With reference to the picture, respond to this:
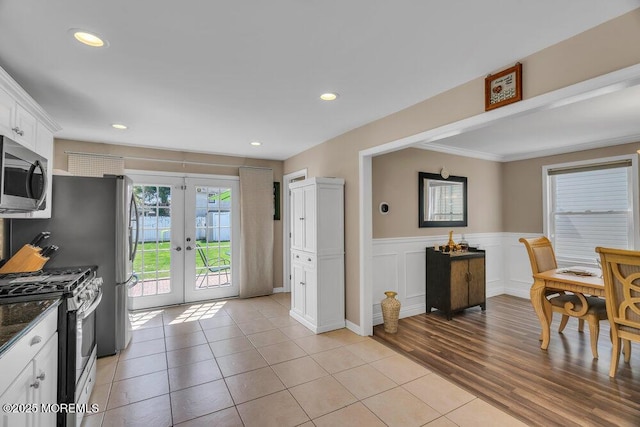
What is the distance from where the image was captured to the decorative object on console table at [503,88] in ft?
6.54

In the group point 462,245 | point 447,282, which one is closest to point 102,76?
point 447,282

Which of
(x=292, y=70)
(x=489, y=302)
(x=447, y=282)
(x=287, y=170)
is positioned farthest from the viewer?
(x=287, y=170)

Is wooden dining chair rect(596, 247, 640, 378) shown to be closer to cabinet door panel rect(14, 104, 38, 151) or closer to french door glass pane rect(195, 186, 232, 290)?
cabinet door panel rect(14, 104, 38, 151)

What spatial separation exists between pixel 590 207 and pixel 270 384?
5.04 metres

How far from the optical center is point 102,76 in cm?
225

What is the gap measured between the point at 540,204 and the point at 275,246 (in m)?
4.54

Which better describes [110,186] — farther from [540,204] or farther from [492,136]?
[540,204]

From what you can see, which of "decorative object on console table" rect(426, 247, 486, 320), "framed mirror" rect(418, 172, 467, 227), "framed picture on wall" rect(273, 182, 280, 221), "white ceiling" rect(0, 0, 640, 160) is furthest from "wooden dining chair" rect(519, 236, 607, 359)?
"framed picture on wall" rect(273, 182, 280, 221)

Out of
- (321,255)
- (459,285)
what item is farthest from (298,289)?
(459,285)

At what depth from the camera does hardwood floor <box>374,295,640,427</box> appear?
209cm

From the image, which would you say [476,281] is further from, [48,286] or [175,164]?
[175,164]

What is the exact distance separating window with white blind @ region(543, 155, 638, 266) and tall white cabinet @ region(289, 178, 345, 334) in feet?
11.9

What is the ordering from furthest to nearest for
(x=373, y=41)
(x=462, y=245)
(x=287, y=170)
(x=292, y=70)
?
(x=287, y=170) < (x=462, y=245) < (x=292, y=70) < (x=373, y=41)

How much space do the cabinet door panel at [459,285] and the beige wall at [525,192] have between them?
186cm
